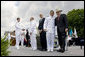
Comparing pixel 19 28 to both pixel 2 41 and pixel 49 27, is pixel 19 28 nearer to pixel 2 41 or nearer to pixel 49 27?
pixel 49 27

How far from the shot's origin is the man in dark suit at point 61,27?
39.1ft

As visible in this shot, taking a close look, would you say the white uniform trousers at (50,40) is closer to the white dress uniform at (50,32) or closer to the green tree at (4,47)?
the white dress uniform at (50,32)

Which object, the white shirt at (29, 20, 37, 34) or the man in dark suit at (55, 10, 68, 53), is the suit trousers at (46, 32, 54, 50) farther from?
the white shirt at (29, 20, 37, 34)

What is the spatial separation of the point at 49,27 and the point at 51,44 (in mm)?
816

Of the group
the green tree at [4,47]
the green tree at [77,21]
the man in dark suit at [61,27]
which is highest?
the green tree at [77,21]

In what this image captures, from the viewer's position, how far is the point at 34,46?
1420 centimetres

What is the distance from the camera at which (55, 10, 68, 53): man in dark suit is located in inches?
469

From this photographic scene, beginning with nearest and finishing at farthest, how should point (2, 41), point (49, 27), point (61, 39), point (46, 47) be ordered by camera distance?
point (2, 41)
point (61, 39)
point (49, 27)
point (46, 47)

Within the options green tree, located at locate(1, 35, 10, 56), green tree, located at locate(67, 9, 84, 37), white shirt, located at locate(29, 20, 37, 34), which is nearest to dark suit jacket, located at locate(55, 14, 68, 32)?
white shirt, located at locate(29, 20, 37, 34)

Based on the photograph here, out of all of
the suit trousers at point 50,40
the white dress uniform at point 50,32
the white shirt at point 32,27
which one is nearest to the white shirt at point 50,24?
the white dress uniform at point 50,32

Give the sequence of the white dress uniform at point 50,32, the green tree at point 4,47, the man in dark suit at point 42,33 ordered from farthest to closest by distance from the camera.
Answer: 1. the man in dark suit at point 42,33
2. the white dress uniform at point 50,32
3. the green tree at point 4,47

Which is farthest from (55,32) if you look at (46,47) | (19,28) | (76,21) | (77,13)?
(77,13)

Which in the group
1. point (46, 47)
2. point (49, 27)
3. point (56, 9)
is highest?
point (56, 9)

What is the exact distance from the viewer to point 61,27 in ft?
39.5
